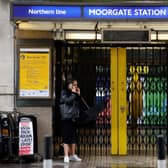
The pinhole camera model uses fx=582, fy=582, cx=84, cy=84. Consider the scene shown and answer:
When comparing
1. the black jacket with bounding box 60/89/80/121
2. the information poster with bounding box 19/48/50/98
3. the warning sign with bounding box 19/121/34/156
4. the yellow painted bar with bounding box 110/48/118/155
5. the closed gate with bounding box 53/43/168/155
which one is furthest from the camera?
the closed gate with bounding box 53/43/168/155

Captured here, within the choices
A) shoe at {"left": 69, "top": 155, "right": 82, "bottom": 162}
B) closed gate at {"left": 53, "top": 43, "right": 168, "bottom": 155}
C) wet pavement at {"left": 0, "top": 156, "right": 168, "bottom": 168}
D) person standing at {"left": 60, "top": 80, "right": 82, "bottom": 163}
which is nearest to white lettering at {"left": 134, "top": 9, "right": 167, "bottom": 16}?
person standing at {"left": 60, "top": 80, "right": 82, "bottom": 163}

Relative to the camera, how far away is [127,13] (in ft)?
40.1

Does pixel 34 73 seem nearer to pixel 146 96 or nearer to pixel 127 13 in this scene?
pixel 127 13

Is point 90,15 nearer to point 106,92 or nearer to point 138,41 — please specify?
point 138,41

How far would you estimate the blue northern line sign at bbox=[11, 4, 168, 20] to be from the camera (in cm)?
1223

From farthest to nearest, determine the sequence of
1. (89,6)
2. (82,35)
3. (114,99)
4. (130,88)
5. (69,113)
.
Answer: (130,88) < (114,99) < (82,35) < (69,113) < (89,6)

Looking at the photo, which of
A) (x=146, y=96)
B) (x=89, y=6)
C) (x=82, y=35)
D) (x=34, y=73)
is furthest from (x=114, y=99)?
(x=89, y=6)

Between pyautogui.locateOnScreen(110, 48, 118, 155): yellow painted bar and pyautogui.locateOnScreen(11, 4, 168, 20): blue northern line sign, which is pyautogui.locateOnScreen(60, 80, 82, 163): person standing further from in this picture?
pyautogui.locateOnScreen(11, 4, 168, 20): blue northern line sign

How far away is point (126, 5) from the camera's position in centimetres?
1227

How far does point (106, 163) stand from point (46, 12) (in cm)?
372

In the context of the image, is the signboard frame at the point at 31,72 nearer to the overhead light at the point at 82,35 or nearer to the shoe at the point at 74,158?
the overhead light at the point at 82,35

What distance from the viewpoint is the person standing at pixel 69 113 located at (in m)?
13.2

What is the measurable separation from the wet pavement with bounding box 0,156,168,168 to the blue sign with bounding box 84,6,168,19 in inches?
130

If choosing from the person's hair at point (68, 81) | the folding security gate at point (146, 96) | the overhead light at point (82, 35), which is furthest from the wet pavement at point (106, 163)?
the overhead light at point (82, 35)
